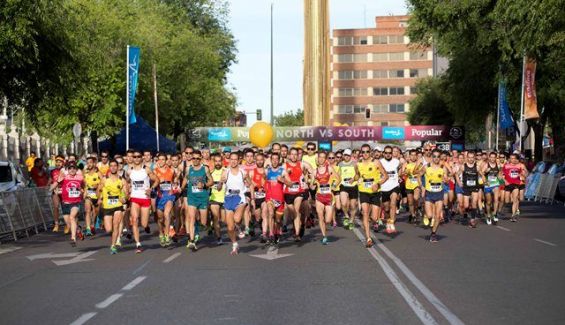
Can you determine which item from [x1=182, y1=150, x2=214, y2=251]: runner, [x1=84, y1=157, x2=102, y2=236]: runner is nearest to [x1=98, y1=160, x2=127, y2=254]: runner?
[x1=182, y1=150, x2=214, y2=251]: runner

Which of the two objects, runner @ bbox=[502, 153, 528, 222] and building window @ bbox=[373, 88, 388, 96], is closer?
runner @ bbox=[502, 153, 528, 222]

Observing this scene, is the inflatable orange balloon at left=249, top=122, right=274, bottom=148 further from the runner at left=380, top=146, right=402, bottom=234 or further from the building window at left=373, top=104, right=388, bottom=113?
the building window at left=373, top=104, right=388, bottom=113

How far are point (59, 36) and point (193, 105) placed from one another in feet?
126

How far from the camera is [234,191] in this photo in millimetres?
17078

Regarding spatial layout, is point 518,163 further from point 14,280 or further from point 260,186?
point 14,280

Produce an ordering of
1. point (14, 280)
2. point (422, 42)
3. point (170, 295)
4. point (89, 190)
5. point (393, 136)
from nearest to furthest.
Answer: point (170, 295) → point (14, 280) → point (89, 190) → point (422, 42) → point (393, 136)

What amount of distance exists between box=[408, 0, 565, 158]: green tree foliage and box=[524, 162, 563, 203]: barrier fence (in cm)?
398

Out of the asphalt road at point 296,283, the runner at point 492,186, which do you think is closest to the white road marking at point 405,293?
the asphalt road at point 296,283

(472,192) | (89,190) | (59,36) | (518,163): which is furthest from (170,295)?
(518,163)

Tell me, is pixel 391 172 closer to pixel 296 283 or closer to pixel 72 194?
pixel 72 194

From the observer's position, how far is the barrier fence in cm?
3498

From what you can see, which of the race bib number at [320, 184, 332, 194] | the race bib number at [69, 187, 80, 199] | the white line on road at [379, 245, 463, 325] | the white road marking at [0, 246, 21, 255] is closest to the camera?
the white line on road at [379, 245, 463, 325]

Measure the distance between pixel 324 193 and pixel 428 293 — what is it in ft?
25.4

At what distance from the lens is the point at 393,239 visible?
19.0m
